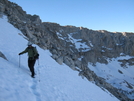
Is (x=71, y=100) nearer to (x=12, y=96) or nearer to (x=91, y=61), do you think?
(x=12, y=96)

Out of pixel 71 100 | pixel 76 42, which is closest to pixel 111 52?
pixel 76 42

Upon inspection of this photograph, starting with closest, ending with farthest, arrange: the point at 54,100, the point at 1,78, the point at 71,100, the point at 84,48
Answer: the point at 1,78 < the point at 54,100 < the point at 71,100 < the point at 84,48

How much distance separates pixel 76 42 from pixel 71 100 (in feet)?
254

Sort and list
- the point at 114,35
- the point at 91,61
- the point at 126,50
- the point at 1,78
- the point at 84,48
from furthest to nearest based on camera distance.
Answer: the point at 114,35
the point at 126,50
the point at 84,48
the point at 91,61
the point at 1,78

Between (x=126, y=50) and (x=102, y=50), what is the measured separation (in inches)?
871

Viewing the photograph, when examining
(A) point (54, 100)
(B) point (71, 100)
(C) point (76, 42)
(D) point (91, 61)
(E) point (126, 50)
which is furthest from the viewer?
(E) point (126, 50)

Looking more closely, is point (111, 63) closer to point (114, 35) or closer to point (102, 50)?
point (102, 50)

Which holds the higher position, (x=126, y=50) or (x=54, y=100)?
(x=126, y=50)

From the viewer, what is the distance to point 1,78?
13.1ft

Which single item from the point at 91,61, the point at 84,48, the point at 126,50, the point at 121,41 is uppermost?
the point at 121,41

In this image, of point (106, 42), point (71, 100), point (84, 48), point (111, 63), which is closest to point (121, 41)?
point (106, 42)

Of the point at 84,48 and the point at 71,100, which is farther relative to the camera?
the point at 84,48

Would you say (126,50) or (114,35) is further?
(114,35)

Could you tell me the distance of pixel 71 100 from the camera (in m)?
5.60
